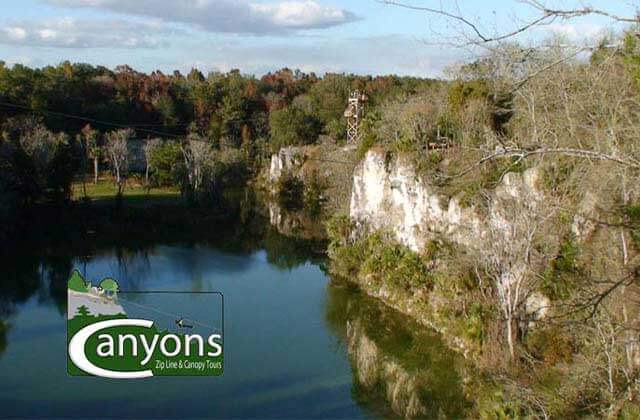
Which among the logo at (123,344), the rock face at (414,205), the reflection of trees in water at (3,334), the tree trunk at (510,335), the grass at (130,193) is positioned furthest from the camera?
the grass at (130,193)

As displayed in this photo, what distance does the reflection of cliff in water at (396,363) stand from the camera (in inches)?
467

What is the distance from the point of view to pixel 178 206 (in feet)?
113

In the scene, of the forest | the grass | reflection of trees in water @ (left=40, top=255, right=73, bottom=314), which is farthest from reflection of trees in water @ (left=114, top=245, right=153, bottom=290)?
the grass

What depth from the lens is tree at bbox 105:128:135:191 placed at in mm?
35625

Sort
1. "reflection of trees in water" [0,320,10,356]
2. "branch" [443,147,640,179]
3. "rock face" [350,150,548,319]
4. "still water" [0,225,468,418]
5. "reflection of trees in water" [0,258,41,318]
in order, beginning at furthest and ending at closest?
"reflection of trees in water" [0,258,41,318]
"reflection of trees in water" [0,320,10,356]
"rock face" [350,150,548,319]
"still water" [0,225,468,418]
"branch" [443,147,640,179]

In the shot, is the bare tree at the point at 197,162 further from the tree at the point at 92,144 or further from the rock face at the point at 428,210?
the rock face at the point at 428,210

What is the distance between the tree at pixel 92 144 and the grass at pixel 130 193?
2.86ft

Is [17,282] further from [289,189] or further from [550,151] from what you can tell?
[289,189]

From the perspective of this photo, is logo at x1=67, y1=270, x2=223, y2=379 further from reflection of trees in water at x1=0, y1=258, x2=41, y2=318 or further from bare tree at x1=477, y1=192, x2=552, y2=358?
reflection of trees in water at x1=0, y1=258, x2=41, y2=318

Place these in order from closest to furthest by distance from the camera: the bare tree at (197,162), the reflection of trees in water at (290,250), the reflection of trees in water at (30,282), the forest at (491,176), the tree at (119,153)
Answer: the forest at (491,176)
the reflection of trees in water at (30,282)
the reflection of trees in water at (290,250)
the tree at (119,153)
the bare tree at (197,162)

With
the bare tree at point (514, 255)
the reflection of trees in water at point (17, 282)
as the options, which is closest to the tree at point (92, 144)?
the reflection of trees in water at point (17, 282)

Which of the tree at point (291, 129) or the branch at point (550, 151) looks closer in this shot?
the branch at point (550, 151)

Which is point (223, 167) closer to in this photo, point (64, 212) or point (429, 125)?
point (64, 212)

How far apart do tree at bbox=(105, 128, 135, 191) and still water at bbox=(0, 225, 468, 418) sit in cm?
1444
